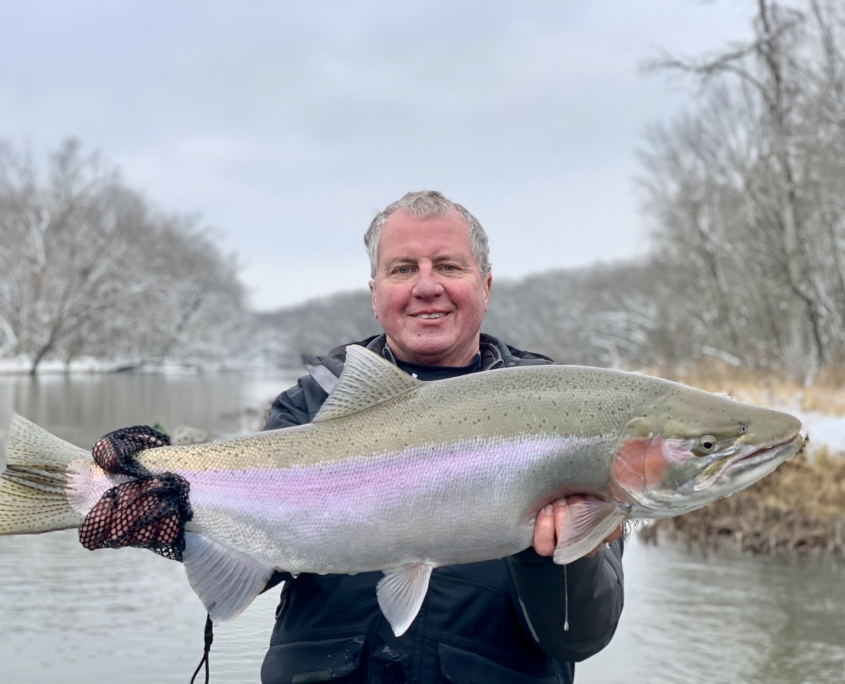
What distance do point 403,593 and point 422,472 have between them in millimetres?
410

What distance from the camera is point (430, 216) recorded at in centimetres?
388

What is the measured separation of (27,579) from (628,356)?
146 ft

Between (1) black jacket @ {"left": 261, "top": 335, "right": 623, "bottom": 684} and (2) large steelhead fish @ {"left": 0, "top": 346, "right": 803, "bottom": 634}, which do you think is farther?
(1) black jacket @ {"left": 261, "top": 335, "right": 623, "bottom": 684}

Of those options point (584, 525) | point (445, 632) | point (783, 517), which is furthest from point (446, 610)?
point (783, 517)

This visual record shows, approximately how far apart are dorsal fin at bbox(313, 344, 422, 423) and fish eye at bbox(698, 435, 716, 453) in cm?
100

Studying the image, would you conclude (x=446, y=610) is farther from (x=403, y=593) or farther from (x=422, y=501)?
(x=422, y=501)

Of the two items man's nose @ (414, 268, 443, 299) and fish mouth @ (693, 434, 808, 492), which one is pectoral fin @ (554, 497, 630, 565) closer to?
fish mouth @ (693, 434, 808, 492)

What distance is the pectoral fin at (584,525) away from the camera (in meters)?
2.67

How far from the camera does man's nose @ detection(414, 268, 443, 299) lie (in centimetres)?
375

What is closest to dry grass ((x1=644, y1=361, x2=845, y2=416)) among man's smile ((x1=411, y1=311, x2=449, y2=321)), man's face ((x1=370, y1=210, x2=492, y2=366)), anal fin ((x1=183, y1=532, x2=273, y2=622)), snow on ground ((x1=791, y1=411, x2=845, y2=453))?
snow on ground ((x1=791, y1=411, x2=845, y2=453))

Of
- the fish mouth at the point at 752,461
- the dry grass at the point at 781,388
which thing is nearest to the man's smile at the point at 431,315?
the fish mouth at the point at 752,461

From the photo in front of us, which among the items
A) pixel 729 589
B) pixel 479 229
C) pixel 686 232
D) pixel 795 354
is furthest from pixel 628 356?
pixel 479 229

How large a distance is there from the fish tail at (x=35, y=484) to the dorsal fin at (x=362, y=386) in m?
0.95

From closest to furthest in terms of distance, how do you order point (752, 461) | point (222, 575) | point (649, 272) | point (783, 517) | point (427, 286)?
point (752, 461) < point (222, 575) < point (427, 286) < point (783, 517) < point (649, 272)
